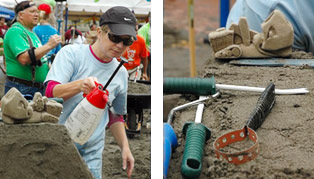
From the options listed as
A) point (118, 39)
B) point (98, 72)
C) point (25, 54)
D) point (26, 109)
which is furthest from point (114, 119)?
point (25, 54)

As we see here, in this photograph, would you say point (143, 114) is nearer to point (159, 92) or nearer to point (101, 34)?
point (101, 34)

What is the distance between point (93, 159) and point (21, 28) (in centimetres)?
90

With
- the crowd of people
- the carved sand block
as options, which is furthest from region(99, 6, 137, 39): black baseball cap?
the carved sand block

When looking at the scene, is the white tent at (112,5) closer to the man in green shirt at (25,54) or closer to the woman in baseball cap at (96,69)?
the woman in baseball cap at (96,69)

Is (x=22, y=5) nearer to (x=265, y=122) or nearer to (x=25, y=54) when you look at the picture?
(x=25, y=54)

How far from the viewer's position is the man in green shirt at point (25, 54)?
293 cm

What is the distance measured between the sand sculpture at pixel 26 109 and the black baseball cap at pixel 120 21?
43 cm

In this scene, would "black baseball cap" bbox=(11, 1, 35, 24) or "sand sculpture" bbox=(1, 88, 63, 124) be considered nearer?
"sand sculpture" bbox=(1, 88, 63, 124)

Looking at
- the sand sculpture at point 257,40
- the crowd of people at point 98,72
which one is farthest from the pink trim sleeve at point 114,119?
the sand sculpture at point 257,40

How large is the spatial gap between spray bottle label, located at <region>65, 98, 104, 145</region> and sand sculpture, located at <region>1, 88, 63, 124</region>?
69mm

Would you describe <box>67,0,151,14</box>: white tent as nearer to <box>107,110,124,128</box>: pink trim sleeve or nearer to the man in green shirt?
the man in green shirt

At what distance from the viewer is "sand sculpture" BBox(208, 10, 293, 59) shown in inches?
189

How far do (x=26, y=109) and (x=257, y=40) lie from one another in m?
3.10

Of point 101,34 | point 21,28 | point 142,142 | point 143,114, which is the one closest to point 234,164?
point 101,34
